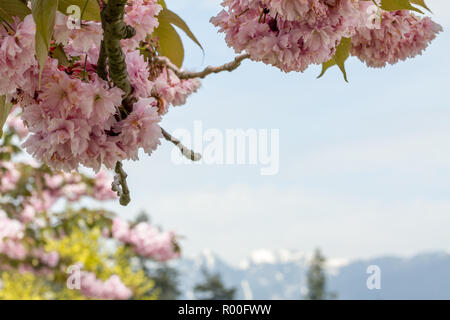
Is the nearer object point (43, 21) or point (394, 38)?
point (43, 21)

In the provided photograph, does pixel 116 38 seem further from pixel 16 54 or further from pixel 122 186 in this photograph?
pixel 122 186

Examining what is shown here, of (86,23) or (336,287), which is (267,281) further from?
(86,23)

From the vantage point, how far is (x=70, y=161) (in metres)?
0.84

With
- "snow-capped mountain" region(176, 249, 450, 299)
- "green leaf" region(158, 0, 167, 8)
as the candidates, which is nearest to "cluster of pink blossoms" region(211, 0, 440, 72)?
"green leaf" region(158, 0, 167, 8)

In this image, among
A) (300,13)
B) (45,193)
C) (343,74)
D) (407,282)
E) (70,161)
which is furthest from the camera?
(407,282)

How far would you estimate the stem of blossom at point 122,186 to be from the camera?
96 cm

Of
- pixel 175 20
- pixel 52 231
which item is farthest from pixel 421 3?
pixel 52 231

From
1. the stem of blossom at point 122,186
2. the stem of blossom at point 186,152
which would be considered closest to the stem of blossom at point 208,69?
the stem of blossom at point 186,152

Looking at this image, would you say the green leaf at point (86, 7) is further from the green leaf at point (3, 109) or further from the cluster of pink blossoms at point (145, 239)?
the cluster of pink blossoms at point (145, 239)

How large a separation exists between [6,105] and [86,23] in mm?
210

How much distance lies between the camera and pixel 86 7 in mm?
822

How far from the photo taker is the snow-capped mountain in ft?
323

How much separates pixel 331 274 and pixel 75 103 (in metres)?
114
